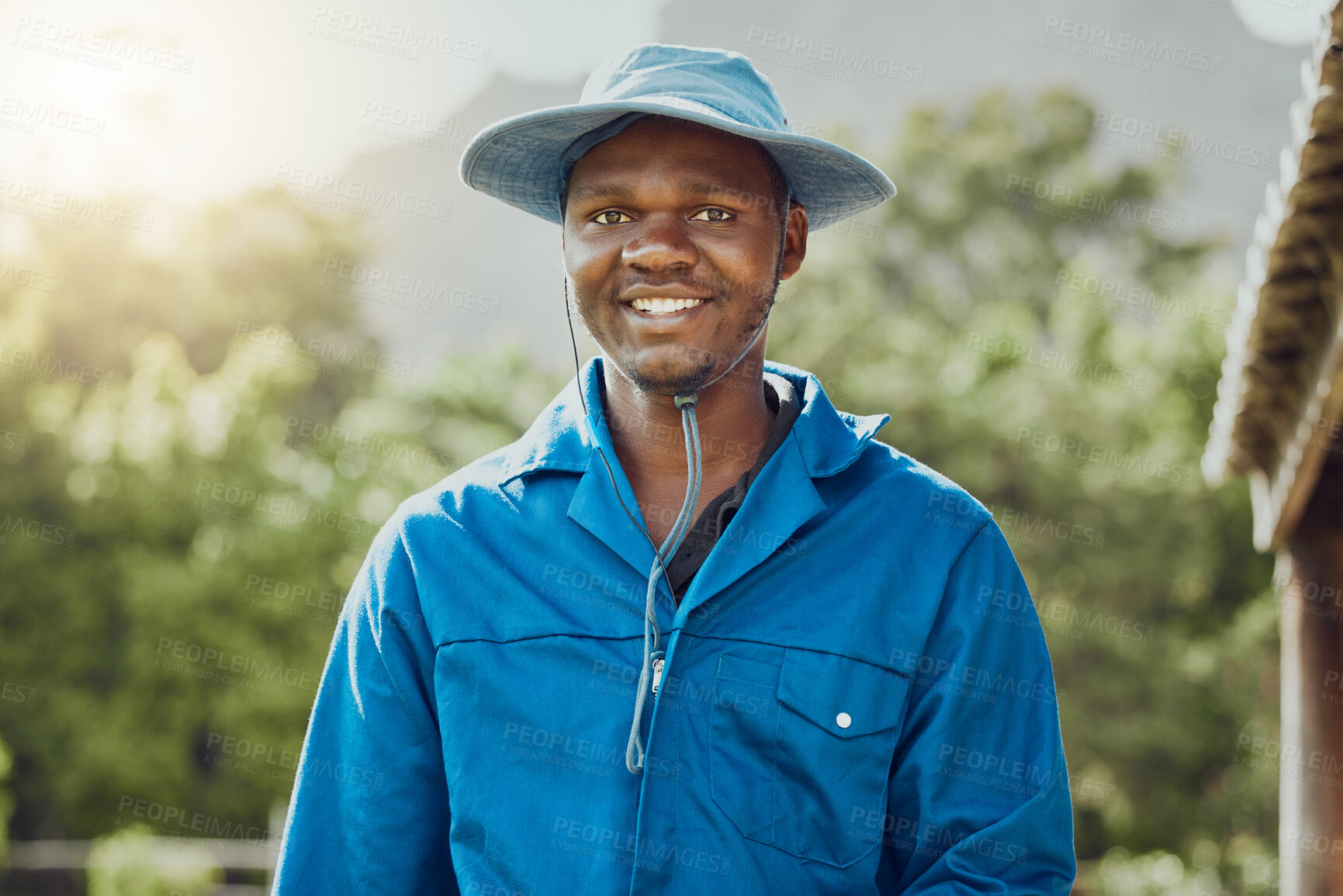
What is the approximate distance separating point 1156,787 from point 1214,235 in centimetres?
1510

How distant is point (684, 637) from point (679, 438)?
15.8 inches

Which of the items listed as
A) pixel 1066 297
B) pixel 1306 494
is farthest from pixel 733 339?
pixel 1066 297

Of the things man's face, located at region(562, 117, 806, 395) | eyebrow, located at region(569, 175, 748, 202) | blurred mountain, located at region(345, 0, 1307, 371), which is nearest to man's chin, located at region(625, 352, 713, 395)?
man's face, located at region(562, 117, 806, 395)

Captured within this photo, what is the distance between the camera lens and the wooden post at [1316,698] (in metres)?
5.23

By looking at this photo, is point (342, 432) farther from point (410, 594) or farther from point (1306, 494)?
point (410, 594)

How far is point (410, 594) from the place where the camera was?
6.47 feet

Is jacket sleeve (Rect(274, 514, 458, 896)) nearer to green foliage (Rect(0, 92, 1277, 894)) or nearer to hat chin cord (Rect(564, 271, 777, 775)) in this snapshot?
hat chin cord (Rect(564, 271, 777, 775))

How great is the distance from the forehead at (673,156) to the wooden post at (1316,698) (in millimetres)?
4299

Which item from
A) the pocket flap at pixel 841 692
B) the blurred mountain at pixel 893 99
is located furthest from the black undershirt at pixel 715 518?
the blurred mountain at pixel 893 99

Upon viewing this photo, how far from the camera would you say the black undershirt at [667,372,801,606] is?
6.45ft

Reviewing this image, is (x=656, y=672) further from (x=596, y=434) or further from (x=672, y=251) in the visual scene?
(x=672, y=251)

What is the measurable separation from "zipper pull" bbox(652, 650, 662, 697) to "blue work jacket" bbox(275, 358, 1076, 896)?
0.01 metres

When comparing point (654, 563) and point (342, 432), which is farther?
point (342, 432)

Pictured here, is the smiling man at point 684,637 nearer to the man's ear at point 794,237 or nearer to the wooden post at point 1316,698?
the man's ear at point 794,237
